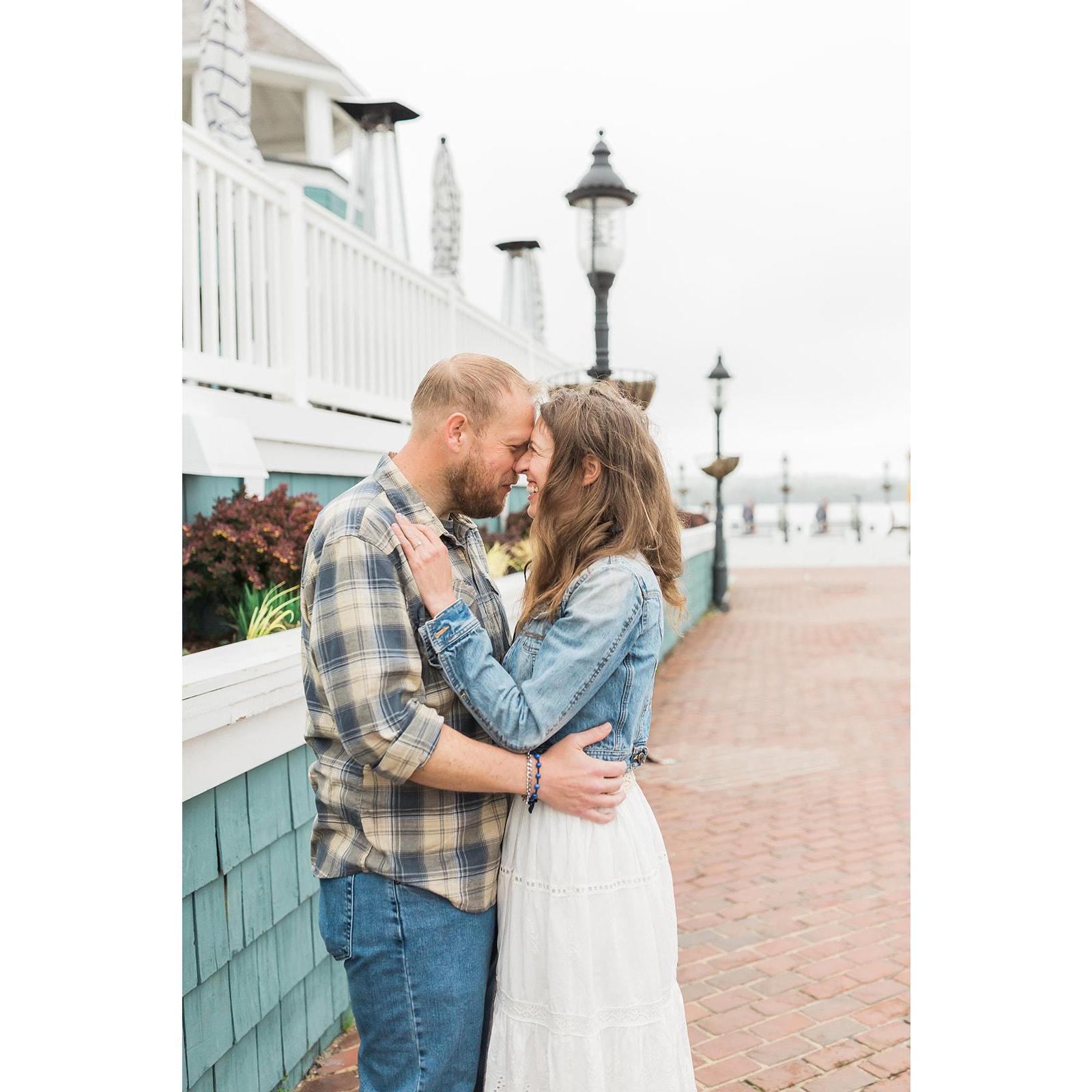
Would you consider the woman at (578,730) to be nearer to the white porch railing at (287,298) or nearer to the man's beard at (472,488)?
the man's beard at (472,488)

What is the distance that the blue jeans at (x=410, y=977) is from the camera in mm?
1824

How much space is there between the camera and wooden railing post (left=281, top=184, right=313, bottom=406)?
19.2 feet

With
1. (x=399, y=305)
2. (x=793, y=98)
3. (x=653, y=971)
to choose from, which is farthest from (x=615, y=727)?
(x=793, y=98)

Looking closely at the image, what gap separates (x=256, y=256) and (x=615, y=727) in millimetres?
4590

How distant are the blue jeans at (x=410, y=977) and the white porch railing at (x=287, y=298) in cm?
336

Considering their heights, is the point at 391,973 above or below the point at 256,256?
below

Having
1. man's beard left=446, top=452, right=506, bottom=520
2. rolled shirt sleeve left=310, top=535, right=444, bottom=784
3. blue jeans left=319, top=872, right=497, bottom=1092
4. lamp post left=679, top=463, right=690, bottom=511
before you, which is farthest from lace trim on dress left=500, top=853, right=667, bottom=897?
lamp post left=679, top=463, right=690, bottom=511


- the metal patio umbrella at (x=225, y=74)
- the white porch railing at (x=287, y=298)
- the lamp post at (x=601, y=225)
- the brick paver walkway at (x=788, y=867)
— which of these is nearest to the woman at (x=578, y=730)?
the brick paver walkway at (x=788, y=867)

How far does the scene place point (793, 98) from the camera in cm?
837

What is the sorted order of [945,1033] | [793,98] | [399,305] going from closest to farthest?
1. [945,1033]
2. [399,305]
3. [793,98]

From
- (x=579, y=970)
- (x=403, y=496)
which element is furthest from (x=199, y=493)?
(x=579, y=970)

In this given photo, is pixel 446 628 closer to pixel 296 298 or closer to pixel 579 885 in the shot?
pixel 579 885

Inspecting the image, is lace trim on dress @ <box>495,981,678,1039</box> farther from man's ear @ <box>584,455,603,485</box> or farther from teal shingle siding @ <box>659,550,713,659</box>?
teal shingle siding @ <box>659,550,713,659</box>
